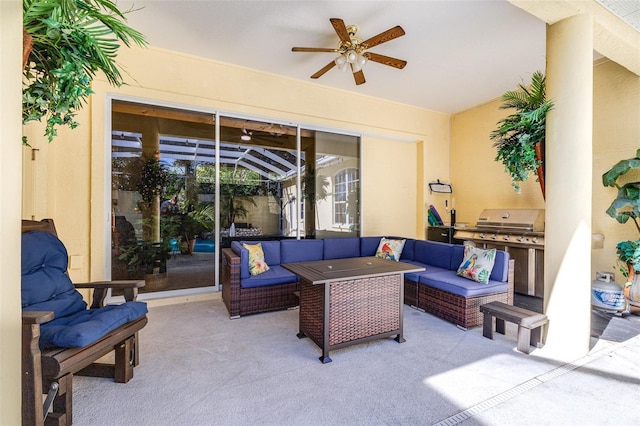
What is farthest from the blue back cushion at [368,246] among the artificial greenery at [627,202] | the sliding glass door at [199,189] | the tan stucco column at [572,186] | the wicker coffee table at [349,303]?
the artificial greenery at [627,202]

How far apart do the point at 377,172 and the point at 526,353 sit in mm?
3906

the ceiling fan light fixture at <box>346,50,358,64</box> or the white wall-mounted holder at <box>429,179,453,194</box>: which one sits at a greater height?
the ceiling fan light fixture at <box>346,50,358,64</box>

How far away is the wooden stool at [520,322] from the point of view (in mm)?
2527

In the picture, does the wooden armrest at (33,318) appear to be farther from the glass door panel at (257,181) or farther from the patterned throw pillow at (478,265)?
the patterned throw pillow at (478,265)

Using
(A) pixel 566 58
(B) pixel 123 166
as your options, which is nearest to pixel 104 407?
(B) pixel 123 166

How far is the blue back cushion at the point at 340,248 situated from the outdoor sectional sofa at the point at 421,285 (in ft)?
1.12

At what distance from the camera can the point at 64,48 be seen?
49.4 inches

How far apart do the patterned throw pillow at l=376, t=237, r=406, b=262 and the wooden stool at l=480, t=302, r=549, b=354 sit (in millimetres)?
1583

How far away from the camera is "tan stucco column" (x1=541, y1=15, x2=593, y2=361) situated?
8.22ft

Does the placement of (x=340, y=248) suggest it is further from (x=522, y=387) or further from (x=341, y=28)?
(x=341, y=28)

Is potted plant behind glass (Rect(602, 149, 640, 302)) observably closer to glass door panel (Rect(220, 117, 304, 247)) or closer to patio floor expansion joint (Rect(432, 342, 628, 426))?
patio floor expansion joint (Rect(432, 342, 628, 426))

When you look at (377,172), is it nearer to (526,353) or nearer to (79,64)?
(526,353)

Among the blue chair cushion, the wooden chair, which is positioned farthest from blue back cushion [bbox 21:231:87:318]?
the wooden chair

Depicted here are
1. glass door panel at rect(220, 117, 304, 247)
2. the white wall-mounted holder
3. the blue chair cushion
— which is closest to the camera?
the blue chair cushion
